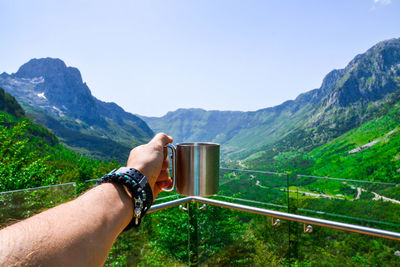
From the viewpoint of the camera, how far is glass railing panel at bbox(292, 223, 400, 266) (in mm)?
1626

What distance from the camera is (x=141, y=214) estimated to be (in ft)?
1.74

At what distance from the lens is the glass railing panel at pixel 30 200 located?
1720 mm

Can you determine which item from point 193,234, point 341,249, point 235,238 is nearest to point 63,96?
point 193,234

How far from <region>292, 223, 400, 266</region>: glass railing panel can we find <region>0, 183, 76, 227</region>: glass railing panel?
194cm

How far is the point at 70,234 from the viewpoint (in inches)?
13.4

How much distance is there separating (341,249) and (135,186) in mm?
1875

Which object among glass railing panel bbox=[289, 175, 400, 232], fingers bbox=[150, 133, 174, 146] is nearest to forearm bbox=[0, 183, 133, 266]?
fingers bbox=[150, 133, 174, 146]

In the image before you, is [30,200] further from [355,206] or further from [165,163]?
[355,206]

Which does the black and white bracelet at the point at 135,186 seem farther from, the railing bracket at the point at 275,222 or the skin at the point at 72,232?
the railing bracket at the point at 275,222

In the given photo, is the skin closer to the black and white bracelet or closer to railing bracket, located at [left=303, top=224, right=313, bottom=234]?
the black and white bracelet

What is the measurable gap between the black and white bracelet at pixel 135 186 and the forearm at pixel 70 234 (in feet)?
0.13

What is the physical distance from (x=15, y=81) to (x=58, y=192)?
210506 mm

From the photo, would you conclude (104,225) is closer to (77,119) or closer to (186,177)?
(186,177)

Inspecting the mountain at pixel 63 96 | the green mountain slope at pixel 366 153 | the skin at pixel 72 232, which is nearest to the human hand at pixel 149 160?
the skin at pixel 72 232
